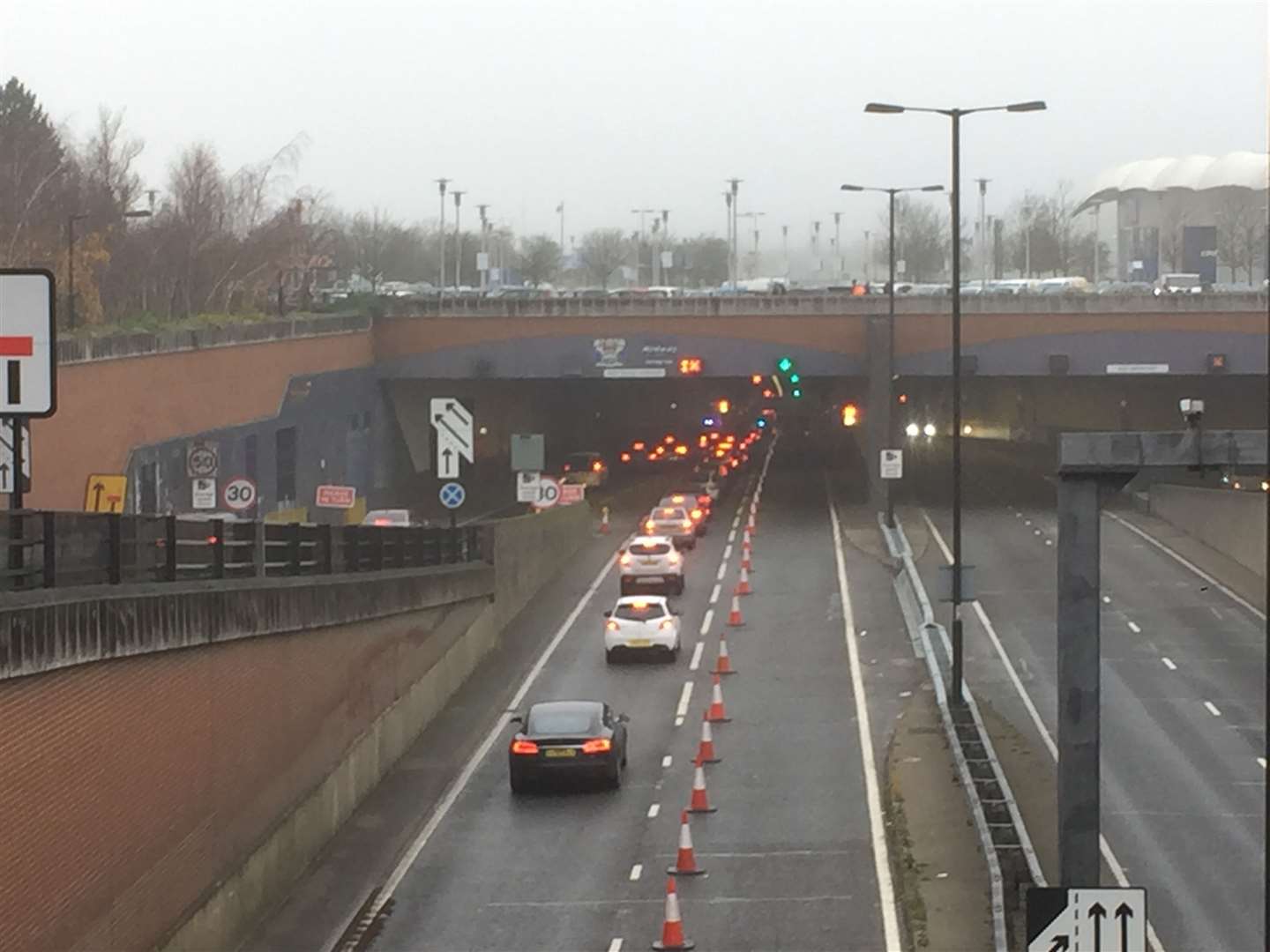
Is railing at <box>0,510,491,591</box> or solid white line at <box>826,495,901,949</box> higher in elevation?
railing at <box>0,510,491,591</box>

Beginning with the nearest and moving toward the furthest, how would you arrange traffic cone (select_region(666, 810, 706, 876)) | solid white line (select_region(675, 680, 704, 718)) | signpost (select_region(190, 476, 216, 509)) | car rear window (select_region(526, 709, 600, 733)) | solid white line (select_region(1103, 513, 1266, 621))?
1. traffic cone (select_region(666, 810, 706, 876))
2. car rear window (select_region(526, 709, 600, 733))
3. solid white line (select_region(675, 680, 704, 718))
4. signpost (select_region(190, 476, 216, 509))
5. solid white line (select_region(1103, 513, 1266, 621))

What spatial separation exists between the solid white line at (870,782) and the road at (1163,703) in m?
2.18

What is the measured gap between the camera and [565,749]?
94.5 ft

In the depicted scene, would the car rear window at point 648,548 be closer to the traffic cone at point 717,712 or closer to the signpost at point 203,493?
the signpost at point 203,493

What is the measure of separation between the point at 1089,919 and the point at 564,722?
18.3 m

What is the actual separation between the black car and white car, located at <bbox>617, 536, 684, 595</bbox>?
1889cm

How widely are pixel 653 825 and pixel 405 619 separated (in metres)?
6.99

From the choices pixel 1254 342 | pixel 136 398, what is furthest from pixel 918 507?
pixel 136 398

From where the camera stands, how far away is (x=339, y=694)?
2738cm

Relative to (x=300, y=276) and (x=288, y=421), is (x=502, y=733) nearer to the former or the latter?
(x=288, y=421)

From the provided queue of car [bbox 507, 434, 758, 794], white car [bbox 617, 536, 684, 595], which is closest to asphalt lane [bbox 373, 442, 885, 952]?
queue of car [bbox 507, 434, 758, 794]

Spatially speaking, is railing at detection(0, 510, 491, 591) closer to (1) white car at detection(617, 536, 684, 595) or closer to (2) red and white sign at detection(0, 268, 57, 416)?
(2) red and white sign at detection(0, 268, 57, 416)

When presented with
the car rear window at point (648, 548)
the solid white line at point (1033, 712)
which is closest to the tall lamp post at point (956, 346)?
the solid white line at point (1033, 712)

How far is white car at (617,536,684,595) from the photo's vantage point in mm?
48312
